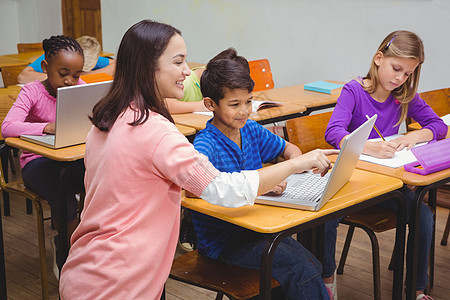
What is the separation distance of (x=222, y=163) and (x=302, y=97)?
1.75 meters

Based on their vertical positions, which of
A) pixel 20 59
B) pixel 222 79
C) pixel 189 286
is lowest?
pixel 189 286

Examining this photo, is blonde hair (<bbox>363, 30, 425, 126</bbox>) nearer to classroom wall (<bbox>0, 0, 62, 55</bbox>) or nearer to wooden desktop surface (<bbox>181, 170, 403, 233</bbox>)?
wooden desktop surface (<bbox>181, 170, 403, 233</bbox>)

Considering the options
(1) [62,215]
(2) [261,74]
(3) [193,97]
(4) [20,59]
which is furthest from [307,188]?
(4) [20,59]

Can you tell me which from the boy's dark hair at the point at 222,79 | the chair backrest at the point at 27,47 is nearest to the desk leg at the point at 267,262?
the boy's dark hair at the point at 222,79

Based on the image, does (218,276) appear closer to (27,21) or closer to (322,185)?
(322,185)

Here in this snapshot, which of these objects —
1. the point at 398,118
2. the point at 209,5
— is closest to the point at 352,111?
the point at 398,118

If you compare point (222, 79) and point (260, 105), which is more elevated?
point (222, 79)

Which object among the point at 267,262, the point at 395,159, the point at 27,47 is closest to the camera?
the point at 267,262

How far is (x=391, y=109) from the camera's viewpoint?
247cm

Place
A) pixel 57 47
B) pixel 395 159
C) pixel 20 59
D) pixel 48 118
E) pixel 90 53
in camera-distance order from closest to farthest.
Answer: pixel 395 159 → pixel 57 47 → pixel 48 118 → pixel 90 53 → pixel 20 59

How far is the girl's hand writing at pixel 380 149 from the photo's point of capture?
6.77 ft

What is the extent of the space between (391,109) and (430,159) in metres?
0.61

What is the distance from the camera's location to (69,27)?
732 cm

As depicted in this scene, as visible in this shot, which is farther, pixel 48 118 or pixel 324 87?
pixel 324 87
